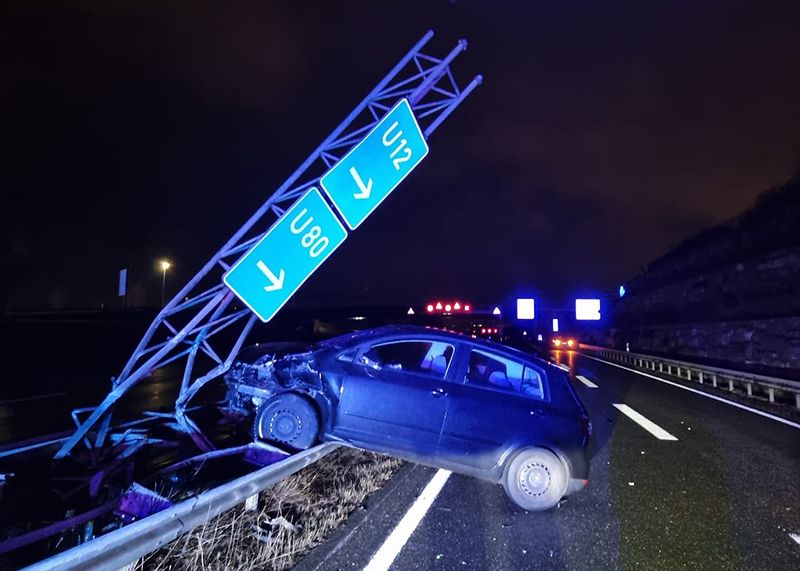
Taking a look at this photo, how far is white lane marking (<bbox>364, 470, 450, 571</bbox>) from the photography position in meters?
3.74

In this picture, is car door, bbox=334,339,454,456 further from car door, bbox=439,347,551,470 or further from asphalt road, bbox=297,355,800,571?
asphalt road, bbox=297,355,800,571

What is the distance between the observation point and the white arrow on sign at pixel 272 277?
539cm

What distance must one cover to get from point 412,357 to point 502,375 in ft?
3.69

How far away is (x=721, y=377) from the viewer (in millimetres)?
16641

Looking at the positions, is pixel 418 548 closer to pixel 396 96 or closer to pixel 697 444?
pixel 396 96

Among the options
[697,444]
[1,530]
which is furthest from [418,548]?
[697,444]

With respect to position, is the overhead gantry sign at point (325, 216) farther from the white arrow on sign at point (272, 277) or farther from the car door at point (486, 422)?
the car door at point (486, 422)

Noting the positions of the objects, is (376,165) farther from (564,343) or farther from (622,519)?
(564,343)

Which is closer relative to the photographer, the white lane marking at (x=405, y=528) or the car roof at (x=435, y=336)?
the white lane marking at (x=405, y=528)

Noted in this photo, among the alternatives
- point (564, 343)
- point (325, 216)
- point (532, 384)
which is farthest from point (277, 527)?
point (564, 343)

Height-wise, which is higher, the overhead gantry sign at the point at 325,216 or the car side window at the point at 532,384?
the overhead gantry sign at the point at 325,216

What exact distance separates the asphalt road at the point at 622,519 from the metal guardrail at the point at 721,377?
5747 millimetres

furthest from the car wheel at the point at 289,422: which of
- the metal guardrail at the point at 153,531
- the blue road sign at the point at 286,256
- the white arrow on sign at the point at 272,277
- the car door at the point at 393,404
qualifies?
the white arrow on sign at the point at 272,277

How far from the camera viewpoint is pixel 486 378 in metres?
5.46
